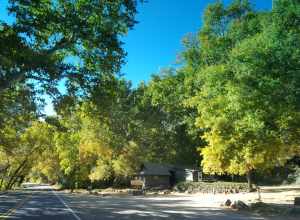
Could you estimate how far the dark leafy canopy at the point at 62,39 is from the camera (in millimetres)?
17000

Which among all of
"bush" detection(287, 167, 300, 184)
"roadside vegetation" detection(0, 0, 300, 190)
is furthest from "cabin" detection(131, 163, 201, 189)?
"roadside vegetation" detection(0, 0, 300, 190)

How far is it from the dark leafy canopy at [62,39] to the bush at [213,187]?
31046 millimetres

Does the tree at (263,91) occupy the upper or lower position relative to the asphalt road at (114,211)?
upper

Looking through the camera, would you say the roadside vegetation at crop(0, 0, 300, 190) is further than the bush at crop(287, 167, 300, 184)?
No

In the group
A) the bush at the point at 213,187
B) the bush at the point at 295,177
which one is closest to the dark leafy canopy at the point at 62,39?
the bush at the point at 213,187

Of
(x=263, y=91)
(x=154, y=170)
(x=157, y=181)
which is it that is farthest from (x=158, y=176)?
(x=263, y=91)

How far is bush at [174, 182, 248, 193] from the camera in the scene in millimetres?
48688

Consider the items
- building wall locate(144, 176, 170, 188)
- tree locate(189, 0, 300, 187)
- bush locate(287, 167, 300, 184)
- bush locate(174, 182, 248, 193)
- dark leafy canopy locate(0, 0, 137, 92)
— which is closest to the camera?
dark leafy canopy locate(0, 0, 137, 92)

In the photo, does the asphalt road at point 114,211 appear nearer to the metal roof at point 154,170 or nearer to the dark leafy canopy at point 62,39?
the dark leafy canopy at point 62,39

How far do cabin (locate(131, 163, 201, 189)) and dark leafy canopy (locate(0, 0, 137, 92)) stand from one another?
44944 mm

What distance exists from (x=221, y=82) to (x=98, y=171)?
39448mm

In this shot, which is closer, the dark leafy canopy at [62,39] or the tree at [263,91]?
the dark leafy canopy at [62,39]

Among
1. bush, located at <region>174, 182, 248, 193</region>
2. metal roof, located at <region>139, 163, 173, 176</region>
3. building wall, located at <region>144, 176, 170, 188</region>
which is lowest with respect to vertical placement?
bush, located at <region>174, 182, 248, 193</region>

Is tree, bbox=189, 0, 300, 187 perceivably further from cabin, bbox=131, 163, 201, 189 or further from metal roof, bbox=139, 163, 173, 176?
metal roof, bbox=139, 163, 173, 176
